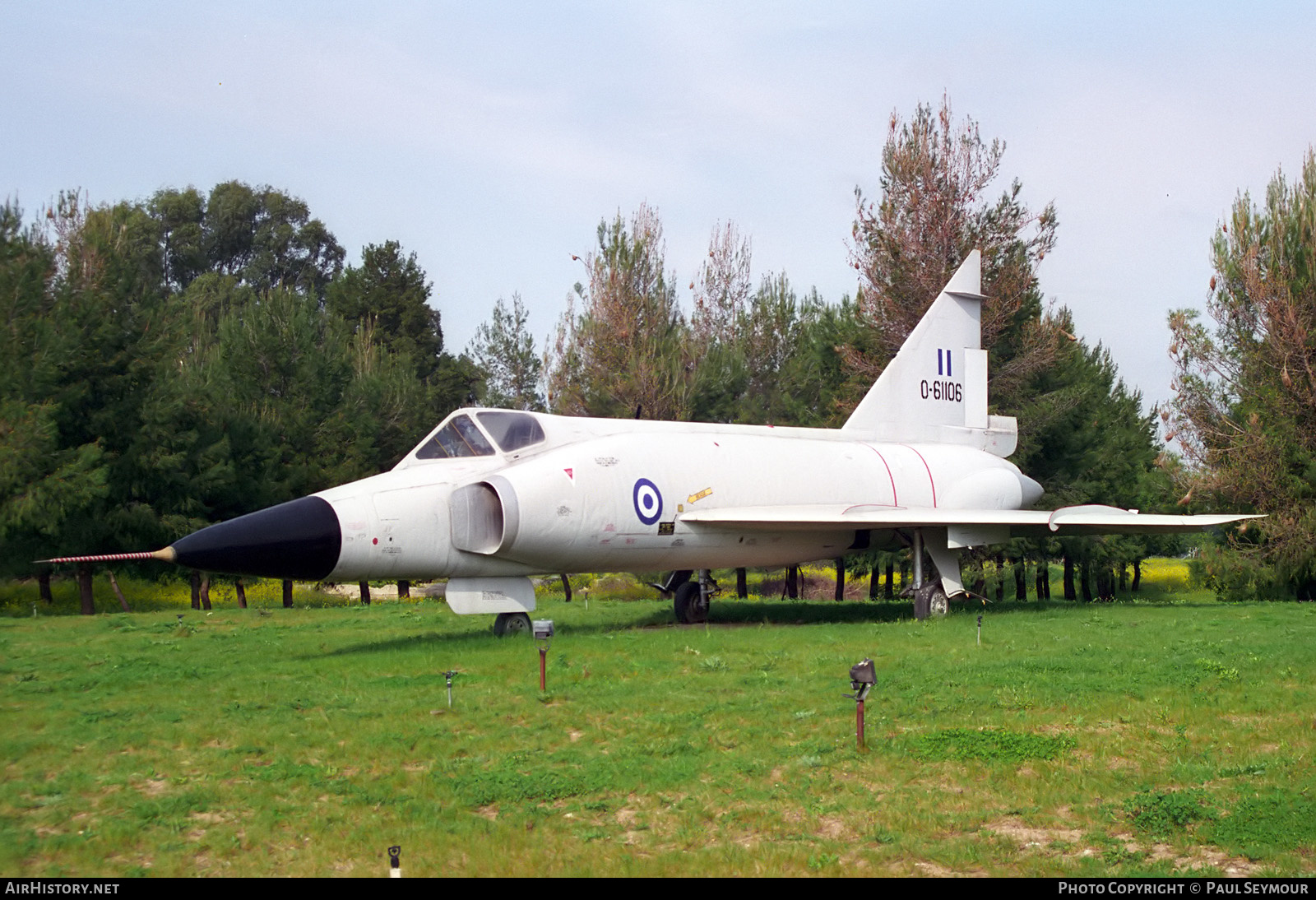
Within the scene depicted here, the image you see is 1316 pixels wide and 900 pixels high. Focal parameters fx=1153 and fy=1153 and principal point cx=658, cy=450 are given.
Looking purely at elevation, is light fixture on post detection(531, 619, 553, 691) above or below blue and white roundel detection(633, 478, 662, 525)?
below

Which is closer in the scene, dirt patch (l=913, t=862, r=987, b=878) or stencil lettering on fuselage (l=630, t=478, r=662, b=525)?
dirt patch (l=913, t=862, r=987, b=878)

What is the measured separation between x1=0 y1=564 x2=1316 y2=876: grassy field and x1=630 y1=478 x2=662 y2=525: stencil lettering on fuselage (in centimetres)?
223

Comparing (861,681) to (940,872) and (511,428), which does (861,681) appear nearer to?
(940,872)

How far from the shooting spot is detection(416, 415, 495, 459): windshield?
15.1 meters

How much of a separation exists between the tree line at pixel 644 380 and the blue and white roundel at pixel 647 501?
13.5 m

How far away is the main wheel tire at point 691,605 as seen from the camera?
59.9ft

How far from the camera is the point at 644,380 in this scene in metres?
33.8

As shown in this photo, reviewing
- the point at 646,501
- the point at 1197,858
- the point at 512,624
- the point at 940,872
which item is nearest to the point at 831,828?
the point at 940,872

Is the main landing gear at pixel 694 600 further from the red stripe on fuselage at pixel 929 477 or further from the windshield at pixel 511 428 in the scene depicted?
the red stripe on fuselage at pixel 929 477

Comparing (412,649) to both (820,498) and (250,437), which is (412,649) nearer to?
(820,498)

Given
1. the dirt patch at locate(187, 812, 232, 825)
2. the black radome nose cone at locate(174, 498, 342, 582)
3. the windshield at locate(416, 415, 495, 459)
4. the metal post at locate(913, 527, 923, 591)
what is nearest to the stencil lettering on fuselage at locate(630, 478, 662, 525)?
the windshield at locate(416, 415, 495, 459)

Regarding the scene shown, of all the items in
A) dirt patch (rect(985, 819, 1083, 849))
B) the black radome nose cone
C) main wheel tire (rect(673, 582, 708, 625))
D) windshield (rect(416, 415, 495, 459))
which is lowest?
dirt patch (rect(985, 819, 1083, 849))

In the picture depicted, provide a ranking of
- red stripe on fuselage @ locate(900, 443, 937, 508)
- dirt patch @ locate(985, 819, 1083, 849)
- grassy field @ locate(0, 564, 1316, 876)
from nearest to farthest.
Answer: grassy field @ locate(0, 564, 1316, 876) < dirt patch @ locate(985, 819, 1083, 849) < red stripe on fuselage @ locate(900, 443, 937, 508)

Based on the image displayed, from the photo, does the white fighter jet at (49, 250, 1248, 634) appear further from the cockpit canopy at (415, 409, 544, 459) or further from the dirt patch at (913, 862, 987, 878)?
the dirt patch at (913, 862, 987, 878)
